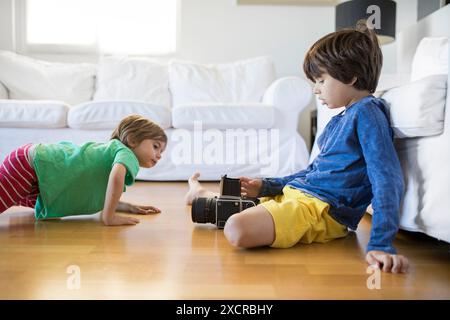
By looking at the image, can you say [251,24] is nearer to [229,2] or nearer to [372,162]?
[229,2]

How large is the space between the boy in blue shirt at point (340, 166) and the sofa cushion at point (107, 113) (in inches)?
59.2

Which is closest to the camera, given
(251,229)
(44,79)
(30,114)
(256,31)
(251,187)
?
(251,229)

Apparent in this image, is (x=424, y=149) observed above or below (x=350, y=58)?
below

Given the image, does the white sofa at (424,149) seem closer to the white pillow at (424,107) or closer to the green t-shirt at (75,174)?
the white pillow at (424,107)

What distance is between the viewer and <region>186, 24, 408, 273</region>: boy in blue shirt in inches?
38.8

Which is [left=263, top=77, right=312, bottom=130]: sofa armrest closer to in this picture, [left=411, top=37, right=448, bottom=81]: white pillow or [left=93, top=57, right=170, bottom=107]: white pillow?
[left=93, top=57, right=170, bottom=107]: white pillow

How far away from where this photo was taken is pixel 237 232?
1.00 meters

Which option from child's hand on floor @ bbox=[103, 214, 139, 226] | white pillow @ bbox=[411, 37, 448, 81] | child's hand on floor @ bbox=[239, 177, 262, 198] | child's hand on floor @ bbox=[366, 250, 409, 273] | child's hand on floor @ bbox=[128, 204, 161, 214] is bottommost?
child's hand on floor @ bbox=[128, 204, 161, 214]

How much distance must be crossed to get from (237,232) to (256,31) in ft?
8.97

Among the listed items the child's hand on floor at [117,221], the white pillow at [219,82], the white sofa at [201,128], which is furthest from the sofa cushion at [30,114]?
the child's hand on floor at [117,221]

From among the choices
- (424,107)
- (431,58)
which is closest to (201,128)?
(431,58)

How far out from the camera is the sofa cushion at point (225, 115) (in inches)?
97.4

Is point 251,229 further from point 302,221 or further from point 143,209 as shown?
point 143,209

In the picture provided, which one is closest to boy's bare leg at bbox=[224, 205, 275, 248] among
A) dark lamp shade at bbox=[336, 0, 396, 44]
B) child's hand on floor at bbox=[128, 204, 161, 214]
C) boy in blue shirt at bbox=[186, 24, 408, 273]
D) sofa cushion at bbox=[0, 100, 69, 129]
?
boy in blue shirt at bbox=[186, 24, 408, 273]
